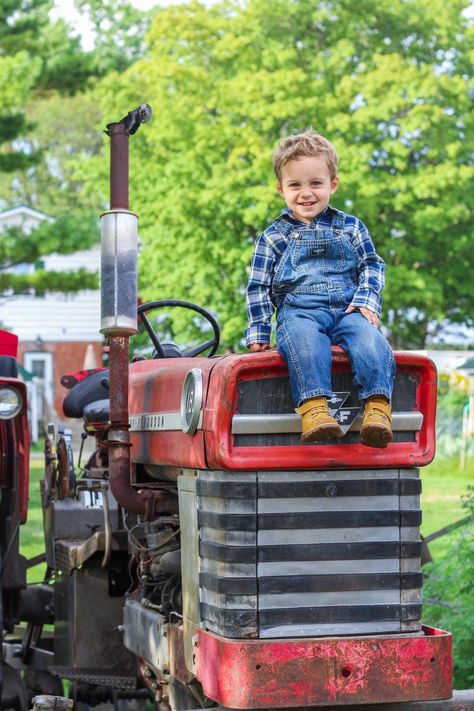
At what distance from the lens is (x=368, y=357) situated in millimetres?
3623

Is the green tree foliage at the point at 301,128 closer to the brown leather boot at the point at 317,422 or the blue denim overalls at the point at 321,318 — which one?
the blue denim overalls at the point at 321,318

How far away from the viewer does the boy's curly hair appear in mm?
4016

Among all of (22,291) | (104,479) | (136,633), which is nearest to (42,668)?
(104,479)

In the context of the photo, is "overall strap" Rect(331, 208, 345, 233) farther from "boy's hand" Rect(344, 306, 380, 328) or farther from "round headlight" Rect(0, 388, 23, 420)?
"round headlight" Rect(0, 388, 23, 420)

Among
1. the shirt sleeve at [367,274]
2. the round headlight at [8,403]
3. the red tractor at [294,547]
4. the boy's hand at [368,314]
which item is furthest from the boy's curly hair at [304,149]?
the round headlight at [8,403]

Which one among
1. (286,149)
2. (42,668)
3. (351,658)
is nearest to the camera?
(351,658)

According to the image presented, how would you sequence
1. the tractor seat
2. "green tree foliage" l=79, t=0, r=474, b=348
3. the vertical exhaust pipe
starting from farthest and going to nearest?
"green tree foliage" l=79, t=0, r=474, b=348 → the tractor seat → the vertical exhaust pipe

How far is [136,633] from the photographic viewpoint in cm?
459

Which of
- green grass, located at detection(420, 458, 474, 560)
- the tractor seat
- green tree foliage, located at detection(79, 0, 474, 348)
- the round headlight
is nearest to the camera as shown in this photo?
the round headlight

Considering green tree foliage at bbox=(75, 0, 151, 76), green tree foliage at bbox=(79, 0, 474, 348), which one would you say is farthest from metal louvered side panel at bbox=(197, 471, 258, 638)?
green tree foliage at bbox=(75, 0, 151, 76)

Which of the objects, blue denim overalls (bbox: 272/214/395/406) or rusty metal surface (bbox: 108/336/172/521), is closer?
blue denim overalls (bbox: 272/214/395/406)

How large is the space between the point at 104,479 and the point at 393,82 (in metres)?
22.4

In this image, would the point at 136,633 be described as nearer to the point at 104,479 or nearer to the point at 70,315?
the point at 104,479

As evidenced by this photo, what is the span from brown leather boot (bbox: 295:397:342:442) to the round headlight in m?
2.12
